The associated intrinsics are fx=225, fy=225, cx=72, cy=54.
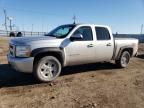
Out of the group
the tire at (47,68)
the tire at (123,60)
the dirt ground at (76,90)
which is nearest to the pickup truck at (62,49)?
the tire at (47,68)

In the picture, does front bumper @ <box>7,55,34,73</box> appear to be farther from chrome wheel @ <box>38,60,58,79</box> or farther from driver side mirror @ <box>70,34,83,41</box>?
driver side mirror @ <box>70,34,83,41</box>

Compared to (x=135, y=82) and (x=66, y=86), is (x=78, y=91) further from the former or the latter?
(x=135, y=82)

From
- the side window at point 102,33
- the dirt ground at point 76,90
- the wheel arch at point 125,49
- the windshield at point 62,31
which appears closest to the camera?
the dirt ground at point 76,90

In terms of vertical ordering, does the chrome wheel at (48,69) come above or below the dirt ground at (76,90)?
above

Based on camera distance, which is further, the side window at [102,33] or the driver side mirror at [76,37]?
the side window at [102,33]

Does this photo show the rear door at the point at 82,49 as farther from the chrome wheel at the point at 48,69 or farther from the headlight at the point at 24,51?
the headlight at the point at 24,51

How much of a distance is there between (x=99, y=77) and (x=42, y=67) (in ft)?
6.86

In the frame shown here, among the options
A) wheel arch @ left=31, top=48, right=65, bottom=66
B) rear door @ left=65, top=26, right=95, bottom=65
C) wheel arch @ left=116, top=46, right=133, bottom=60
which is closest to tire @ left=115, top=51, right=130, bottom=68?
wheel arch @ left=116, top=46, right=133, bottom=60

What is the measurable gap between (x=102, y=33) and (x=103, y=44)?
0.47 meters

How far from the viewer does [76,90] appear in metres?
6.14

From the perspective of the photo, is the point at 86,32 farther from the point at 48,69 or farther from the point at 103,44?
the point at 48,69

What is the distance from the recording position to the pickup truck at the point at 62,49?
655cm

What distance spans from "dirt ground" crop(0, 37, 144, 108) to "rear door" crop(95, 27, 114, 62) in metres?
0.63

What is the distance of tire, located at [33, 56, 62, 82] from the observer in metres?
6.71
